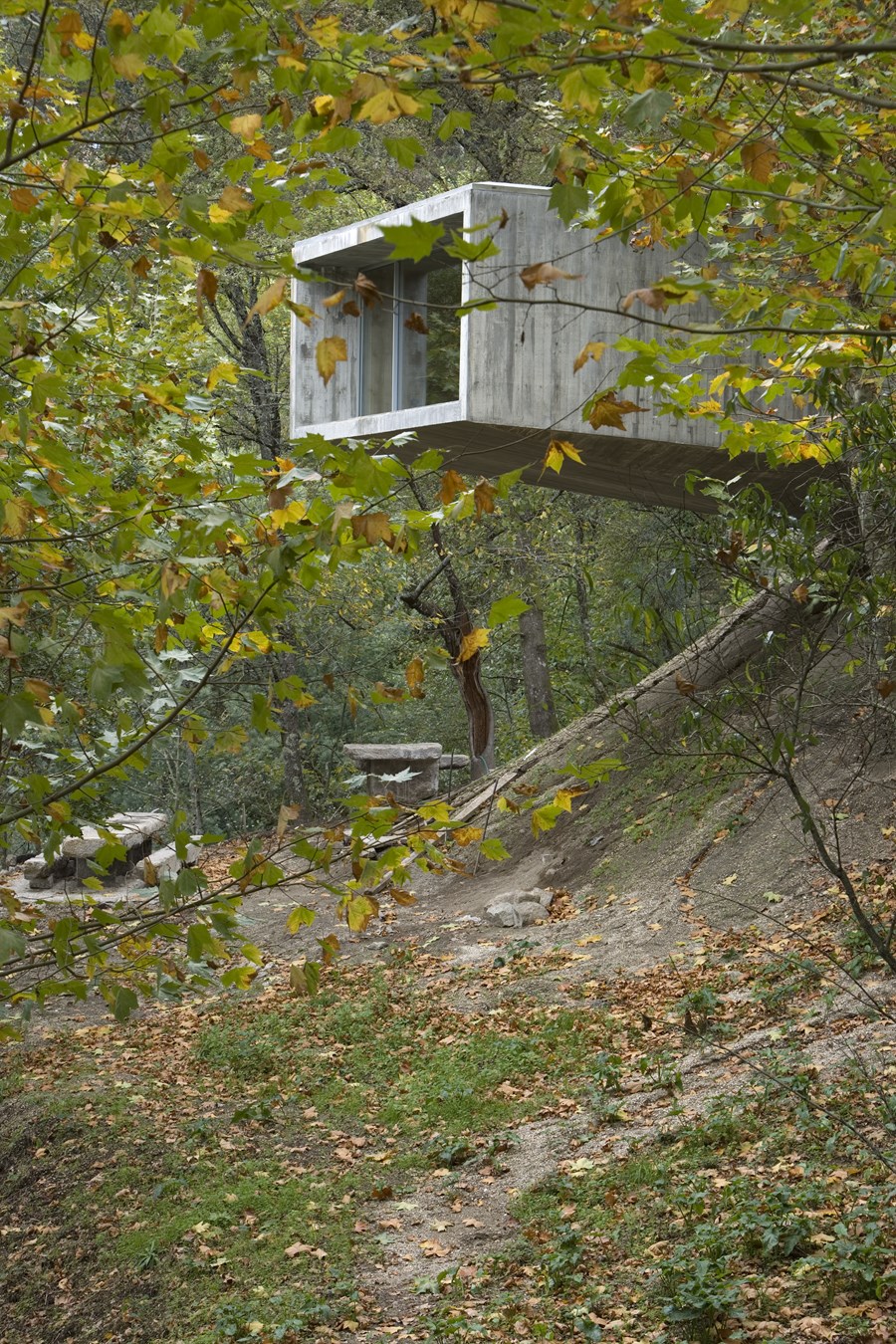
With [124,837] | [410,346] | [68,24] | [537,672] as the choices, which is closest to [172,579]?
[68,24]

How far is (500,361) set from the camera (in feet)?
49.3

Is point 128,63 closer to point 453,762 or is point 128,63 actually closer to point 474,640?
point 474,640

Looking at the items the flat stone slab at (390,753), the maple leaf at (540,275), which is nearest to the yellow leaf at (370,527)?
the maple leaf at (540,275)

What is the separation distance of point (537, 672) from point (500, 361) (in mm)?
9513

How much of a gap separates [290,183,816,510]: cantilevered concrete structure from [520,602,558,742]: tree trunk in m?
5.40

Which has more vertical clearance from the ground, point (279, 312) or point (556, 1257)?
point (279, 312)

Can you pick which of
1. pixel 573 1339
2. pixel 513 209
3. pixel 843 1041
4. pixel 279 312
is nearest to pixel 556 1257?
pixel 573 1339

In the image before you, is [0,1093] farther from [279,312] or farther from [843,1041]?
[279,312]

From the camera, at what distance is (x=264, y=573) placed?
3.54 meters

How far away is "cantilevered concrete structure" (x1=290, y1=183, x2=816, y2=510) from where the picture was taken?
14.6 metres

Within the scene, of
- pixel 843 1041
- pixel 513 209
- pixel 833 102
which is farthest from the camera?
pixel 513 209

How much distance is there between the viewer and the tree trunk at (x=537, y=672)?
23.6m

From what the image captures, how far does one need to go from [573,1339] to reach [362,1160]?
10.3ft

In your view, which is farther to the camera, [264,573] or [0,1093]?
[0,1093]
